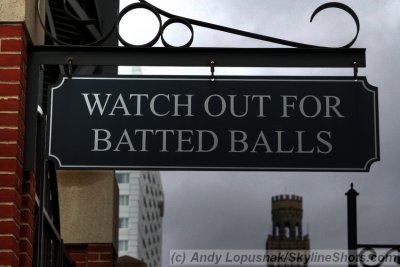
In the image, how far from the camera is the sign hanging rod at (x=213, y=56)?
6.10m

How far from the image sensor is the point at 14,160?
5.66 m

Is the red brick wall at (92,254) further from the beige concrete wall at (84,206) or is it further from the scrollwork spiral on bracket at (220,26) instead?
the scrollwork spiral on bracket at (220,26)

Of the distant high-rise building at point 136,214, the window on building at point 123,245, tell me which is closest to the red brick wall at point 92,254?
the distant high-rise building at point 136,214

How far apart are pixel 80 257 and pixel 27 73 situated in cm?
398

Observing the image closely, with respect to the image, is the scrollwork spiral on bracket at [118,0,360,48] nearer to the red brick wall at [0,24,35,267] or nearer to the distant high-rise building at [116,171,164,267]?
the red brick wall at [0,24,35,267]

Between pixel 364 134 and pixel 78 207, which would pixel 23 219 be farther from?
pixel 78 207

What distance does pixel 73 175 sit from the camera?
9.77m

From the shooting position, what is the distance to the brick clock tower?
184750 millimetres

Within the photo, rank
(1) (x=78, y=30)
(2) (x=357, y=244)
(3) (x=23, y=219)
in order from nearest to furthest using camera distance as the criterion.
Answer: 1. (3) (x=23, y=219)
2. (1) (x=78, y=30)
3. (2) (x=357, y=244)

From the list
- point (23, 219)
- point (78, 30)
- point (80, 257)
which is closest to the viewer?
point (23, 219)

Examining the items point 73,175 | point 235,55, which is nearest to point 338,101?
point 235,55

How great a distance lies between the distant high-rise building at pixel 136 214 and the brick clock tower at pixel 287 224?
2730cm

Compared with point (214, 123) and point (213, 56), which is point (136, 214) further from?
point (214, 123)

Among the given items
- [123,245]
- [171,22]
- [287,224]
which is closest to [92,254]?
[171,22]
